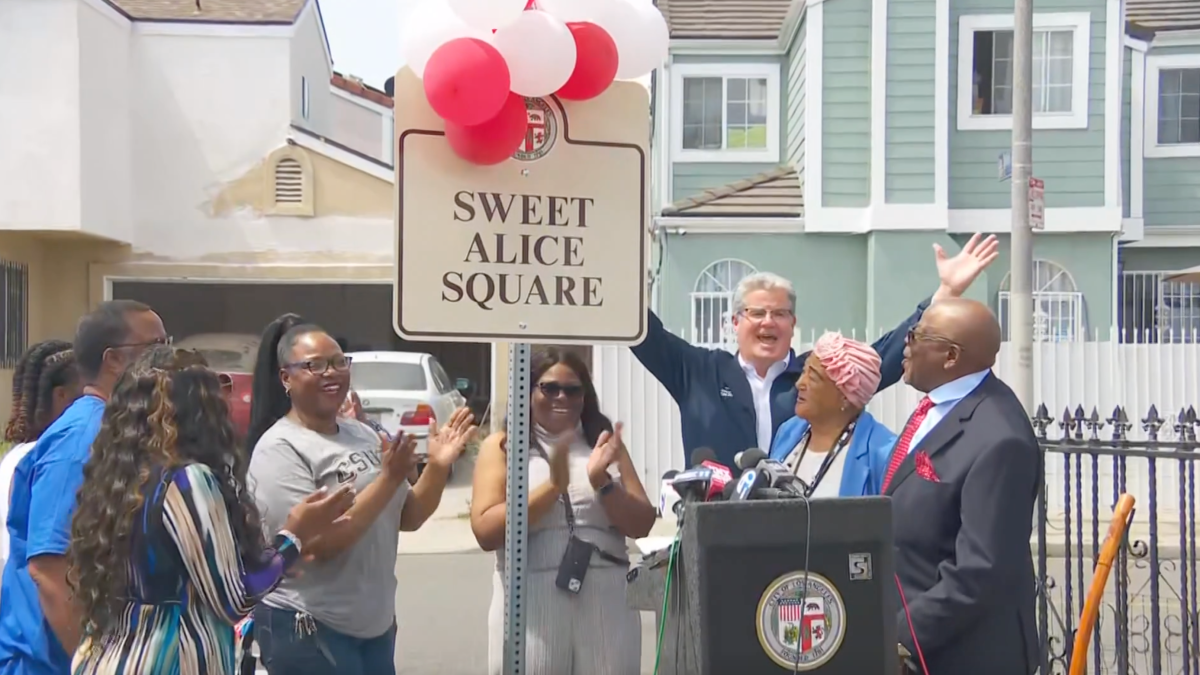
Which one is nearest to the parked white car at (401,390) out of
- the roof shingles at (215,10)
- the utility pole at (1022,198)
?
the roof shingles at (215,10)

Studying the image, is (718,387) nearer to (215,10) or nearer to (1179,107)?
(215,10)

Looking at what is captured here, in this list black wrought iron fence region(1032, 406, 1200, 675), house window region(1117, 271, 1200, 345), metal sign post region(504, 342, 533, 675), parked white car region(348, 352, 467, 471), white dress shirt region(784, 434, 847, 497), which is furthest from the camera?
house window region(1117, 271, 1200, 345)

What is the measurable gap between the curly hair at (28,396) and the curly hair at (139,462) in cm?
121

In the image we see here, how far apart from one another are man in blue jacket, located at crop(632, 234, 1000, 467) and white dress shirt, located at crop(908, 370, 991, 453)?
83 centimetres

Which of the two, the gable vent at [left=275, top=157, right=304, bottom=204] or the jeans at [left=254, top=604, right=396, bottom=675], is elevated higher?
the gable vent at [left=275, top=157, right=304, bottom=204]

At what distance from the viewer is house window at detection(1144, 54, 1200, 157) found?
611 inches

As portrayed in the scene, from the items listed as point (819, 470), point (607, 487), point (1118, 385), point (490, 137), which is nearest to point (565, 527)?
point (607, 487)

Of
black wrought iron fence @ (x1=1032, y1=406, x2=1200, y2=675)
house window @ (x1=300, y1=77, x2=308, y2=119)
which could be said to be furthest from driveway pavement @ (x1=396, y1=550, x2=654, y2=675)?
house window @ (x1=300, y1=77, x2=308, y2=119)

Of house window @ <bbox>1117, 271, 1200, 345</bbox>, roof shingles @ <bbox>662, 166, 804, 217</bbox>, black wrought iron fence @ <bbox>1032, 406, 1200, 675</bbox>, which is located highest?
roof shingles @ <bbox>662, 166, 804, 217</bbox>

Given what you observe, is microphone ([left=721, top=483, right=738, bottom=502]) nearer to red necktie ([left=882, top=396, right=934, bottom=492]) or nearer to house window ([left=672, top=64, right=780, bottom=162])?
red necktie ([left=882, top=396, right=934, bottom=492])

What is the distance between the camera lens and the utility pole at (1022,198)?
882 cm

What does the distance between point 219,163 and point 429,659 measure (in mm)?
10747

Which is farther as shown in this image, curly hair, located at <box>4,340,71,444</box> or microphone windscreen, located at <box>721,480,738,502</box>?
curly hair, located at <box>4,340,71,444</box>

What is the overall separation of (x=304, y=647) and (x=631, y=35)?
1994mm
